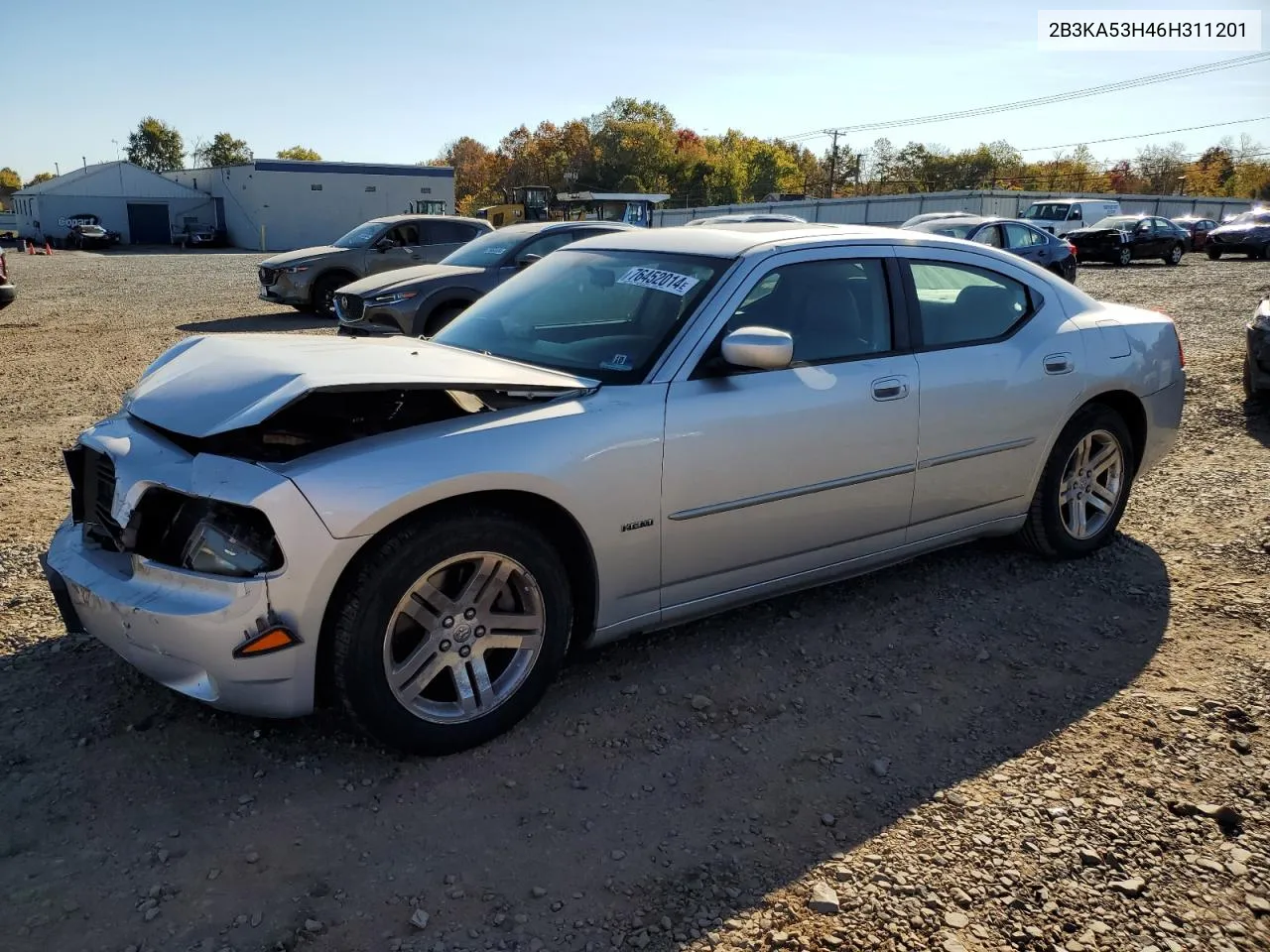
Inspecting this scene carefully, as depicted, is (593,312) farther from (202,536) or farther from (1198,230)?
(1198,230)

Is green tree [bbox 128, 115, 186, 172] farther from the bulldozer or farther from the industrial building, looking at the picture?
the bulldozer

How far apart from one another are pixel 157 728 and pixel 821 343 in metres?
2.82

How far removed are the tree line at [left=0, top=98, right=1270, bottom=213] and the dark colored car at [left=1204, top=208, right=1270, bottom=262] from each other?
196 feet

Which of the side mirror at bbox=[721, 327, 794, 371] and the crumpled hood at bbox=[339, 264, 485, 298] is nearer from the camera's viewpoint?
the side mirror at bbox=[721, 327, 794, 371]

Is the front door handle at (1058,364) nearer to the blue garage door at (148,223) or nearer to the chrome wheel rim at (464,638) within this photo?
the chrome wheel rim at (464,638)

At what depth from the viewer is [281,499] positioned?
261 cm

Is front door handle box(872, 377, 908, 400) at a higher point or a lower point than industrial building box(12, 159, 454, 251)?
lower

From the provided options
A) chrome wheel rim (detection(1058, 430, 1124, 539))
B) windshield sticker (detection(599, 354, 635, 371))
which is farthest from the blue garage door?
chrome wheel rim (detection(1058, 430, 1124, 539))

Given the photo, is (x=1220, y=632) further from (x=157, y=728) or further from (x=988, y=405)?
(x=157, y=728)

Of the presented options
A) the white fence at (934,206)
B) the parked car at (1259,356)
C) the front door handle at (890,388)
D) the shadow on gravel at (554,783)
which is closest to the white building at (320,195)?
the white fence at (934,206)

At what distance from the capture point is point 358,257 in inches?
565

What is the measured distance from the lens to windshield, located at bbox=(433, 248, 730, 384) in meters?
3.52

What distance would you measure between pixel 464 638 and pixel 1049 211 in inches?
1357

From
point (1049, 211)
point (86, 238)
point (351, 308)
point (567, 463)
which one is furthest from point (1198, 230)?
point (86, 238)
